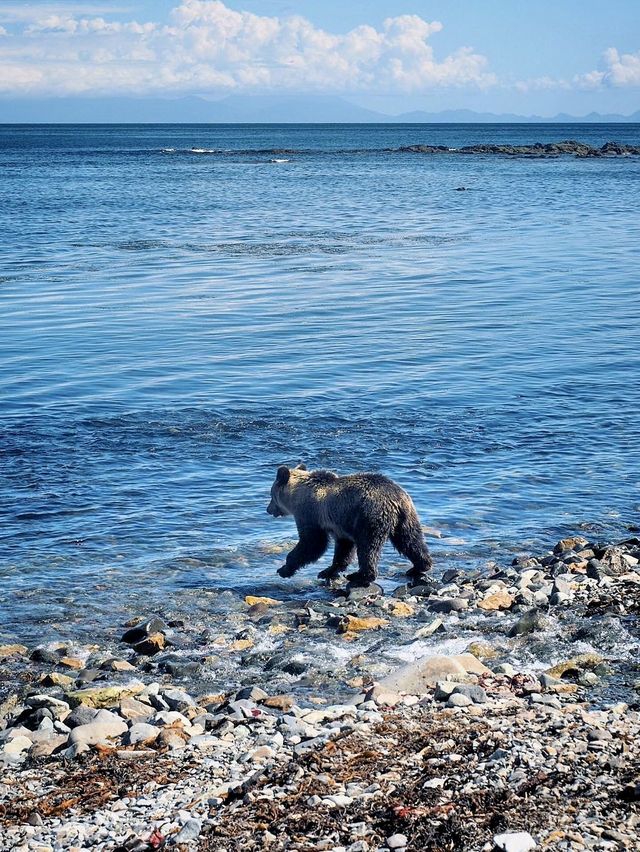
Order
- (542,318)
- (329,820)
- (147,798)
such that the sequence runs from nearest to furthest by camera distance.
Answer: (329,820)
(147,798)
(542,318)

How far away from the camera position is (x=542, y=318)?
88.4ft

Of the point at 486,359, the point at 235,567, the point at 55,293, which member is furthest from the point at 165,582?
the point at 55,293

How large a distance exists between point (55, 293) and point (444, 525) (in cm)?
1960

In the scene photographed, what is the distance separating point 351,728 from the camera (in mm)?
7328

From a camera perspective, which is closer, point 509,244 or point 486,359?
point 486,359

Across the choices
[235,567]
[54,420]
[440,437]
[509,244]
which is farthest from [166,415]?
[509,244]

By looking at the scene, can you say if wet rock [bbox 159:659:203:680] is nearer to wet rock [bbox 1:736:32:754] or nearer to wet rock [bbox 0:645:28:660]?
wet rock [bbox 0:645:28:660]

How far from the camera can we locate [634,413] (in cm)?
1844

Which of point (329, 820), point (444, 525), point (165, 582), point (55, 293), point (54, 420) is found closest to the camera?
point (329, 820)

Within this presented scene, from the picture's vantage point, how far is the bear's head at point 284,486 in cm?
1235

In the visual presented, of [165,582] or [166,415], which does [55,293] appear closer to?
[166,415]

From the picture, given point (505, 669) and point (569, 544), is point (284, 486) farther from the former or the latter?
point (505, 669)

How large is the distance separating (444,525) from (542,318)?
14.6 m

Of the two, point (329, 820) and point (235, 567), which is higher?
point (329, 820)
